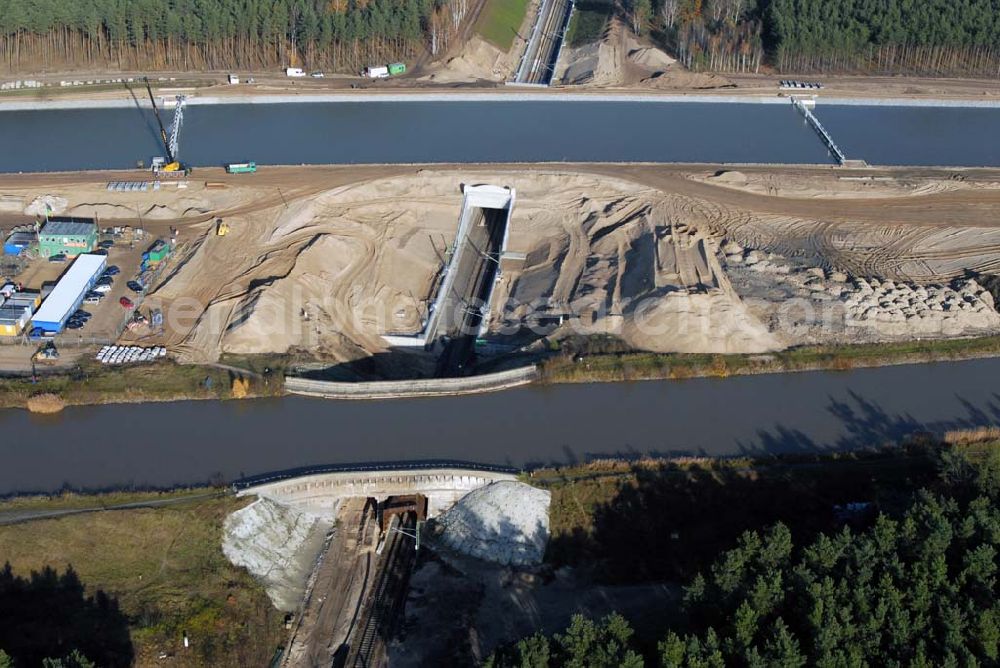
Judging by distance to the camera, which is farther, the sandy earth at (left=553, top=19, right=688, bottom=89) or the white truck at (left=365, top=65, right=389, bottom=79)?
the sandy earth at (left=553, top=19, right=688, bottom=89)

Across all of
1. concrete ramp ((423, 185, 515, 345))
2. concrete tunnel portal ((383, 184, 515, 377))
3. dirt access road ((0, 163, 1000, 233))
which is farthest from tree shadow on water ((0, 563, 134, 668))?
dirt access road ((0, 163, 1000, 233))

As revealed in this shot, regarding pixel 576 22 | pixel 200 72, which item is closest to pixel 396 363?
pixel 200 72

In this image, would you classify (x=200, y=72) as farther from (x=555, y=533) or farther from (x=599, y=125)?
(x=555, y=533)

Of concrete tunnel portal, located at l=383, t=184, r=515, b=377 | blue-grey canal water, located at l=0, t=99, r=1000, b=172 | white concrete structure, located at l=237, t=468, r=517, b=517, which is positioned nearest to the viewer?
white concrete structure, located at l=237, t=468, r=517, b=517

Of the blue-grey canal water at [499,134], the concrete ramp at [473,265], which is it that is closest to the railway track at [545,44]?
the blue-grey canal water at [499,134]

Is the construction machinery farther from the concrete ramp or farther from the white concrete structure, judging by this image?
the concrete ramp

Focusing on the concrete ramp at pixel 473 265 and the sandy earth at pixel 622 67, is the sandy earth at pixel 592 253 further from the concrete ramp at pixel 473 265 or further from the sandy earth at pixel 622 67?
the sandy earth at pixel 622 67

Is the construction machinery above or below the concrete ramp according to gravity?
above
